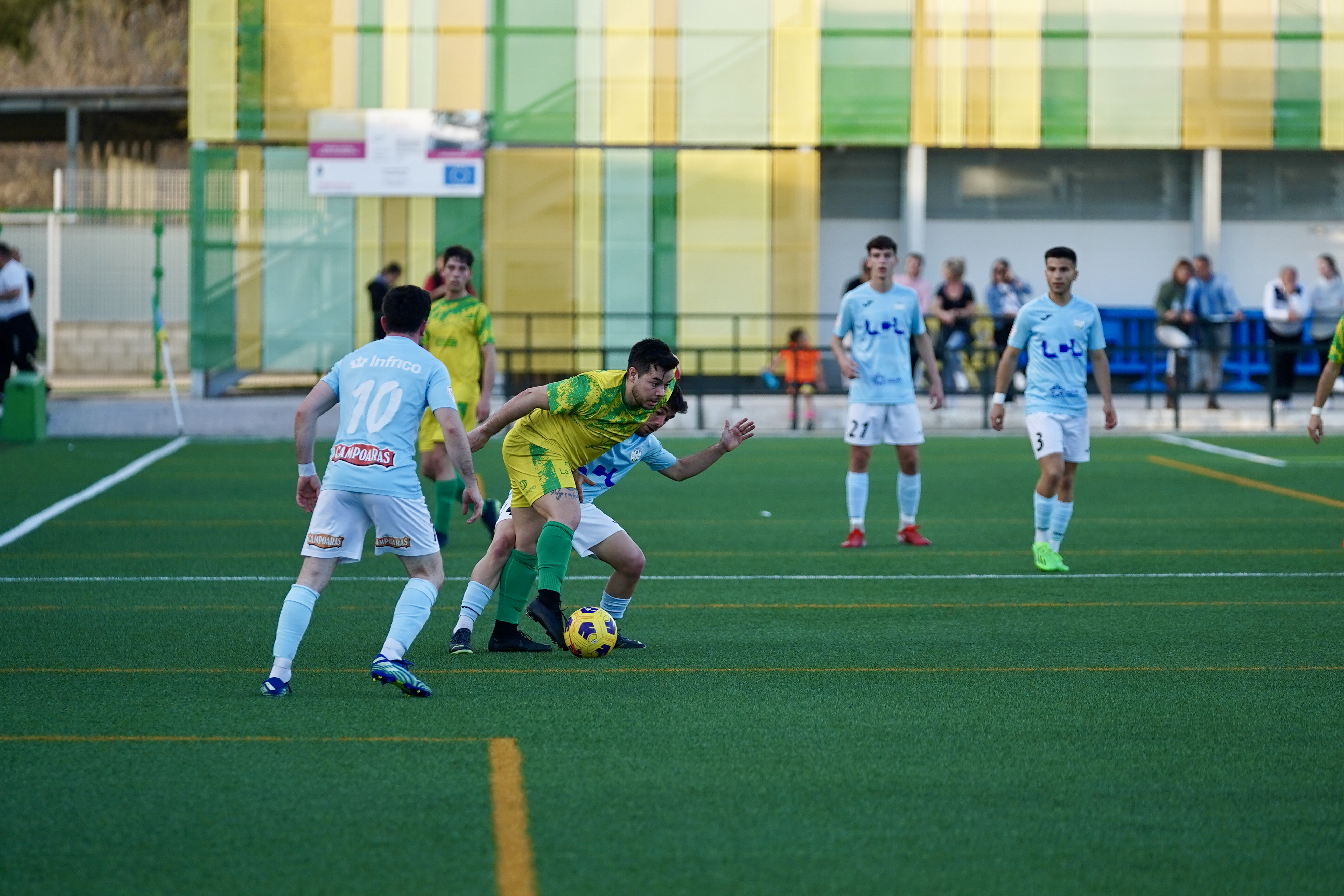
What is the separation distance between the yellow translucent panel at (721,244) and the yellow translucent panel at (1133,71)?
6066mm

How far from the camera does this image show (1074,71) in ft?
104

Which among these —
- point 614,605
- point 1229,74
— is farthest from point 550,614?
point 1229,74

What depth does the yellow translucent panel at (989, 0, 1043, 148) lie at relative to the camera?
103 ft

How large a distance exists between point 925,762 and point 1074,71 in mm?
27051

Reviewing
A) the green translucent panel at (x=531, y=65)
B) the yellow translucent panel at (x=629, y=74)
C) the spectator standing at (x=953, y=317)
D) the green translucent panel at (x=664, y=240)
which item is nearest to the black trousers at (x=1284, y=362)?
the spectator standing at (x=953, y=317)

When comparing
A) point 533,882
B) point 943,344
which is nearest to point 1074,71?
point 943,344

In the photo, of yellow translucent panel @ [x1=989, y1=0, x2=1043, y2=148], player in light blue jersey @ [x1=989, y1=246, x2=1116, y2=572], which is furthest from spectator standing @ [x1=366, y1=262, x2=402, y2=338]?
yellow translucent panel @ [x1=989, y1=0, x2=1043, y2=148]

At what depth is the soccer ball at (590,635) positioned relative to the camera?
8477 mm

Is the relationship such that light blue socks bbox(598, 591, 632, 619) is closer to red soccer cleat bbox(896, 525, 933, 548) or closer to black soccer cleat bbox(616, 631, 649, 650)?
black soccer cleat bbox(616, 631, 649, 650)

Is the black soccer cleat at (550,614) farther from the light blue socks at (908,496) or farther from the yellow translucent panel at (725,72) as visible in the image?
the yellow translucent panel at (725,72)

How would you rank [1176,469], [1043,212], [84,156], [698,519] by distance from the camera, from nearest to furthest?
[698,519]
[1176,469]
[1043,212]
[84,156]

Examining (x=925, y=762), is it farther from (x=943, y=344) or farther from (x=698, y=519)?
(x=943, y=344)

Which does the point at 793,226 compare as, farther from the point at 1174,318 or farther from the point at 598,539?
the point at 598,539

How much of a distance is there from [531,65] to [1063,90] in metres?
9.32
